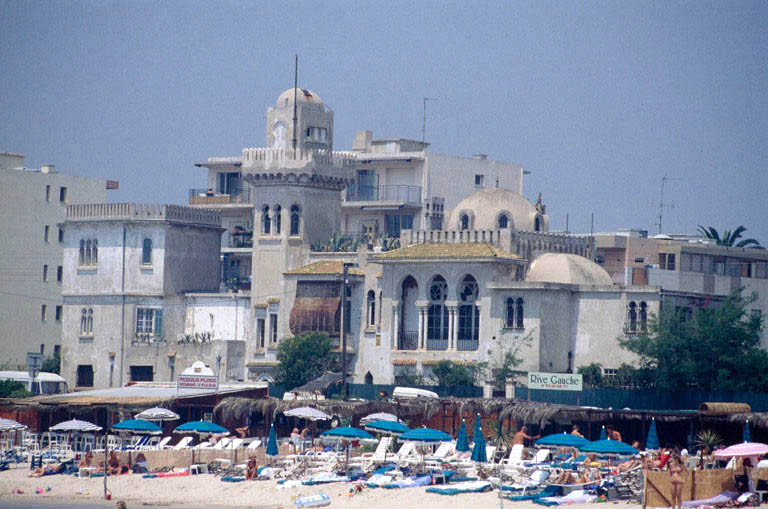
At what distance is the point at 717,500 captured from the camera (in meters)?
48.0

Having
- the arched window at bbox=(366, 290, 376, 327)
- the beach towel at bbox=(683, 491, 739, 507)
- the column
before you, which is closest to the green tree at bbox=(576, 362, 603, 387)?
the column

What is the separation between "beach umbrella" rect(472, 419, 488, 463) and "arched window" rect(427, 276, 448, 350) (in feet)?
72.8

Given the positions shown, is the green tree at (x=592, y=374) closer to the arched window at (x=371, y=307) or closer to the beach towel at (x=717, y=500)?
the arched window at (x=371, y=307)

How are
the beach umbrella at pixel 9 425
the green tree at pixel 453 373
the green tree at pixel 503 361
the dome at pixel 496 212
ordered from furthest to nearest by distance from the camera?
the dome at pixel 496 212 → the green tree at pixel 453 373 → the green tree at pixel 503 361 → the beach umbrella at pixel 9 425

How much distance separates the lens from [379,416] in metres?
64.6

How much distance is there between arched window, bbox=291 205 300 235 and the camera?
8656 cm

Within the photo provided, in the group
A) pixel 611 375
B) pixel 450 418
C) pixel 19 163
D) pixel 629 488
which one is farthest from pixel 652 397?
pixel 19 163

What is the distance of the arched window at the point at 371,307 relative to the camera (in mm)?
A: 83188

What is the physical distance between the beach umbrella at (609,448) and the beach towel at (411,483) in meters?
5.26

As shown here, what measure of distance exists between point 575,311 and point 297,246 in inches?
650

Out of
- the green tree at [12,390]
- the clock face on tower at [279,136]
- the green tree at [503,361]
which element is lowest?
the green tree at [12,390]

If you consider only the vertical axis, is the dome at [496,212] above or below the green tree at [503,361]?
above

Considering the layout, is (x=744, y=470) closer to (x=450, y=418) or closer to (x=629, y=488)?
(x=629, y=488)

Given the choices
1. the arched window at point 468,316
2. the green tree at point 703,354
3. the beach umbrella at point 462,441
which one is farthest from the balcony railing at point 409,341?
the beach umbrella at point 462,441
